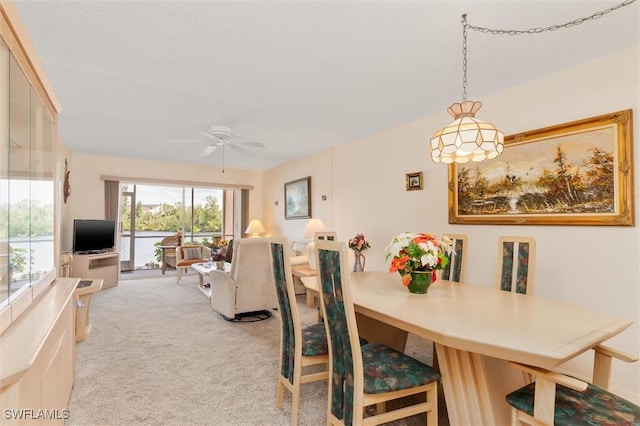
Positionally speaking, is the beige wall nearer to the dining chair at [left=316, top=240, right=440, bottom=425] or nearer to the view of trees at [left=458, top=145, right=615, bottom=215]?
the view of trees at [left=458, top=145, right=615, bottom=215]

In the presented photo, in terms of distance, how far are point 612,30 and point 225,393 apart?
11.8 ft

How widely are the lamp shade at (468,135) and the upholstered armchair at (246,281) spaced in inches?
93.9

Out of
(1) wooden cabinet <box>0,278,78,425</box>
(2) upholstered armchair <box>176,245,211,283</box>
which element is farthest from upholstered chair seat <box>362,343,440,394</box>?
(2) upholstered armchair <box>176,245,211,283</box>

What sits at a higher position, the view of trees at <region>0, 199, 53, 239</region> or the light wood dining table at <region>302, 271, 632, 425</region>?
the view of trees at <region>0, 199, 53, 239</region>

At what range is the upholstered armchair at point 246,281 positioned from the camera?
370 centimetres

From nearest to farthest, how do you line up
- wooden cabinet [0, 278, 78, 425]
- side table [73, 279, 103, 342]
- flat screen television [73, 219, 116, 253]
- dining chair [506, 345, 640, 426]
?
wooden cabinet [0, 278, 78, 425] → dining chair [506, 345, 640, 426] → side table [73, 279, 103, 342] → flat screen television [73, 219, 116, 253]

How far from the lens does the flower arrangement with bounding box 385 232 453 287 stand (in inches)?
77.3

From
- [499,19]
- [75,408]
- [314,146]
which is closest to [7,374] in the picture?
[75,408]

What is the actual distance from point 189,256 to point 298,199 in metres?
2.58

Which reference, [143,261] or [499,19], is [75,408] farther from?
[143,261]

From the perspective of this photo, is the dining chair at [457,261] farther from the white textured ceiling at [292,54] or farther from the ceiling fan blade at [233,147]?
the ceiling fan blade at [233,147]

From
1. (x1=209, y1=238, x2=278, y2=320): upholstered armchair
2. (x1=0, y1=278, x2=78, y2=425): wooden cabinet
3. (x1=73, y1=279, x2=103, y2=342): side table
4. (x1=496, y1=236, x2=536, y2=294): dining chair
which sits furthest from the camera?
(x1=209, y1=238, x2=278, y2=320): upholstered armchair

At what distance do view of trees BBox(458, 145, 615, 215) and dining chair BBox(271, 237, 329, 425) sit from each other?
6.86 feet

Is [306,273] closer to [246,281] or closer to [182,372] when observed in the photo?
[246,281]
